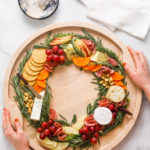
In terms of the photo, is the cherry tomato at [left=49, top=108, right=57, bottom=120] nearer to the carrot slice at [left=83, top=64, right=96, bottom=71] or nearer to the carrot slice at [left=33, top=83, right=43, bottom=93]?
the carrot slice at [left=33, top=83, right=43, bottom=93]

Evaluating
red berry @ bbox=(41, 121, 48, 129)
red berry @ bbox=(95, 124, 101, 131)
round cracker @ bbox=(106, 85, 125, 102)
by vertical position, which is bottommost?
red berry @ bbox=(95, 124, 101, 131)

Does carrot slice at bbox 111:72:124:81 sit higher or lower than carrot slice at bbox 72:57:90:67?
lower

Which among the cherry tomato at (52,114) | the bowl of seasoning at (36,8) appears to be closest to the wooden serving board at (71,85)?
the cherry tomato at (52,114)

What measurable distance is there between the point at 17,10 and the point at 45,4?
0.25 m

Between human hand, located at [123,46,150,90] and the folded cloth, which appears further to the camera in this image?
the folded cloth

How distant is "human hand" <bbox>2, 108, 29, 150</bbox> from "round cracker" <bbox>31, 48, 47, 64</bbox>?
441mm

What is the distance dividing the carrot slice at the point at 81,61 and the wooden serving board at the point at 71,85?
0.05 metres

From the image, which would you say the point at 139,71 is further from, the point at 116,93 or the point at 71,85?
the point at 71,85

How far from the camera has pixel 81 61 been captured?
6.38 feet

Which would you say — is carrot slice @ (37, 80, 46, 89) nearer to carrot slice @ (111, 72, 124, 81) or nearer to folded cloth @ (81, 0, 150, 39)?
carrot slice @ (111, 72, 124, 81)

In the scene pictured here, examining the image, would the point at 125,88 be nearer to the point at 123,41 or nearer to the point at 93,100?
the point at 93,100

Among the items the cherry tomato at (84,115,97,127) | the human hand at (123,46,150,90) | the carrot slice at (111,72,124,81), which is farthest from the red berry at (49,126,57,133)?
the human hand at (123,46,150,90)

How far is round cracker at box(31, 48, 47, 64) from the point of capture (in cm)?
192

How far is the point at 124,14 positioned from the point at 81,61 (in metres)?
0.51
